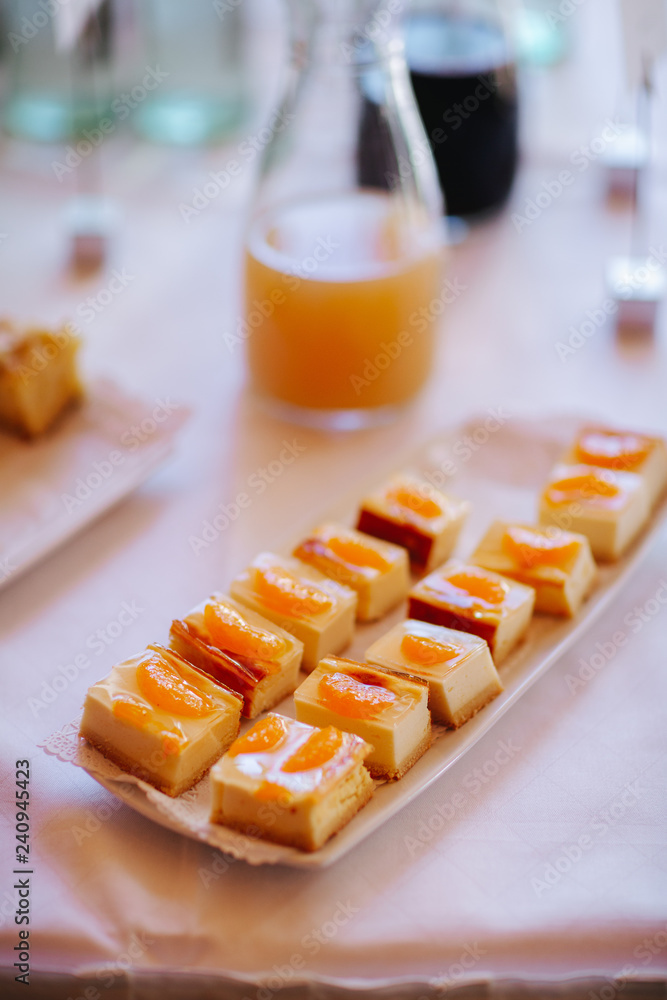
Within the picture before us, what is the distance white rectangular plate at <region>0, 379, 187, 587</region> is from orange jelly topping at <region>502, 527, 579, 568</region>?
1.30 feet

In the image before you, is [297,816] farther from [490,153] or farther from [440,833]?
[490,153]

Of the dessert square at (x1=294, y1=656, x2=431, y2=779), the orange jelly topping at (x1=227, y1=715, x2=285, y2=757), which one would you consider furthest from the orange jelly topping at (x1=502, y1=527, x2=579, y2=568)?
the orange jelly topping at (x1=227, y1=715, x2=285, y2=757)

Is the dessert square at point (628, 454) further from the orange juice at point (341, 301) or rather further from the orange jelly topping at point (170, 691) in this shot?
the orange jelly topping at point (170, 691)

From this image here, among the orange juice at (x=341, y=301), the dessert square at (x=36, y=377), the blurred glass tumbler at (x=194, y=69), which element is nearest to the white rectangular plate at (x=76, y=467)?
the dessert square at (x=36, y=377)

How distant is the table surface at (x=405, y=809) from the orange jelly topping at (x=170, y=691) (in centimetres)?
9

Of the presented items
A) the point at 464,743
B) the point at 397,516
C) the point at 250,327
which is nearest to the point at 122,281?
the point at 250,327

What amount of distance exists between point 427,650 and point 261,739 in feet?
0.54

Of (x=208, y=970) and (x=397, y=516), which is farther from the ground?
(x=397, y=516)

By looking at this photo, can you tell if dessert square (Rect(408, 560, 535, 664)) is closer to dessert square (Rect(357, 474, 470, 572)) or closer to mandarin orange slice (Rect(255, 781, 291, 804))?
dessert square (Rect(357, 474, 470, 572))

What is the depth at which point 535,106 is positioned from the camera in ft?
6.21

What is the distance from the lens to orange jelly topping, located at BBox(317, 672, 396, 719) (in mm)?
840

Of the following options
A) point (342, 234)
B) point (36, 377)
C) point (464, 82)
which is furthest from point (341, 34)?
point (36, 377)

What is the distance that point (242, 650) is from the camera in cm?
90

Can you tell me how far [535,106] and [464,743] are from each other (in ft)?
4.50
